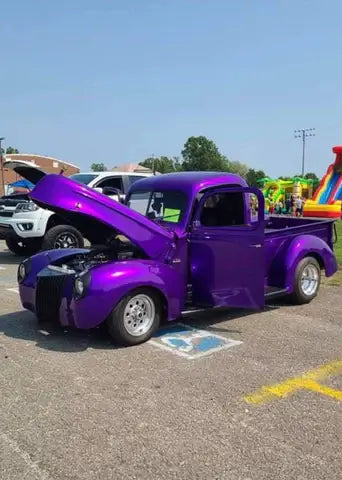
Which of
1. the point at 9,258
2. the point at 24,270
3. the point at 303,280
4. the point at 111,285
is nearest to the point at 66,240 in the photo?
the point at 9,258

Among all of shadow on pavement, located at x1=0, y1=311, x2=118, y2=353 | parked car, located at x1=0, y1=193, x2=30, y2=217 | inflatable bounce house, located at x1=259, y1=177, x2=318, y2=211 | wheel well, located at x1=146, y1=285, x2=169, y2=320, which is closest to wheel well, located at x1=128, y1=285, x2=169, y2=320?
wheel well, located at x1=146, y1=285, x2=169, y2=320

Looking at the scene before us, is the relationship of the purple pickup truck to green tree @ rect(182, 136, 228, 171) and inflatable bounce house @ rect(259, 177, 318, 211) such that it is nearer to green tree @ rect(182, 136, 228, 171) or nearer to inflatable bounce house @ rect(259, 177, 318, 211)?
inflatable bounce house @ rect(259, 177, 318, 211)

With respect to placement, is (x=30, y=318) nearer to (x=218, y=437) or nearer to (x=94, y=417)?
(x=94, y=417)

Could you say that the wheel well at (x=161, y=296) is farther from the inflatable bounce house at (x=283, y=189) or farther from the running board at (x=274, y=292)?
the inflatable bounce house at (x=283, y=189)

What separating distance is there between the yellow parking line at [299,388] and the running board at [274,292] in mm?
1847

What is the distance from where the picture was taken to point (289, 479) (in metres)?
2.89

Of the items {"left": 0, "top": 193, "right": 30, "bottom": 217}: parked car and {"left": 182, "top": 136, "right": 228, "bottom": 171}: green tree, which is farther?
{"left": 182, "top": 136, "right": 228, "bottom": 171}: green tree

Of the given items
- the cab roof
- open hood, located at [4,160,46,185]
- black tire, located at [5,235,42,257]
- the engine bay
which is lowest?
black tire, located at [5,235,42,257]

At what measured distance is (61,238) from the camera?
426 inches

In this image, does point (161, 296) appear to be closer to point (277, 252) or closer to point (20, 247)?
point (277, 252)

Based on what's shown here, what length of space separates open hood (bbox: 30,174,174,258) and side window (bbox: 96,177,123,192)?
6.72 m

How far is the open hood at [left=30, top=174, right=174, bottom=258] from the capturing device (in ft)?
16.4

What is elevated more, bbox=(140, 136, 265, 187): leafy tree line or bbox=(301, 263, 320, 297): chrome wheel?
bbox=(140, 136, 265, 187): leafy tree line

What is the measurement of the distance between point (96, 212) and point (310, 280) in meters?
3.66
